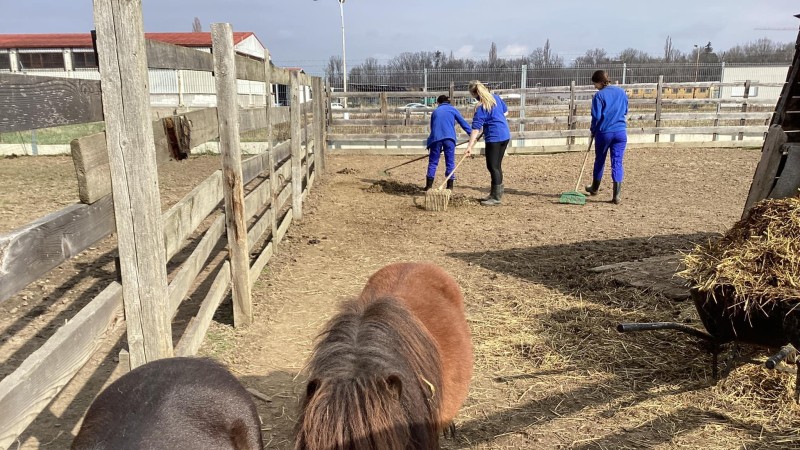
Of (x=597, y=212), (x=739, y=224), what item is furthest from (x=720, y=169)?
(x=739, y=224)

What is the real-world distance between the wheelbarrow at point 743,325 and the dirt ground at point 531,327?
41 centimetres

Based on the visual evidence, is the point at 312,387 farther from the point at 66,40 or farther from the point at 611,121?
the point at 66,40

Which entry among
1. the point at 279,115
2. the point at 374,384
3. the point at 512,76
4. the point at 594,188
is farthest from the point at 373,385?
the point at 512,76

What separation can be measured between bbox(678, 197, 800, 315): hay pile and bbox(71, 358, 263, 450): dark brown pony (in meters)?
2.71

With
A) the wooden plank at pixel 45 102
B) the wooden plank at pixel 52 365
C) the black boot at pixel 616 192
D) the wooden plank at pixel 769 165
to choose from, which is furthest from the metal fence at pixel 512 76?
the wooden plank at pixel 52 365

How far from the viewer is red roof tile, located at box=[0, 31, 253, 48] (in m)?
32.3

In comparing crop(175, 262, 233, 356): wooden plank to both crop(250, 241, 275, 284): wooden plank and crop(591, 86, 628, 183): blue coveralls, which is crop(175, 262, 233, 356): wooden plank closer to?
crop(250, 241, 275, 284): wooden plank

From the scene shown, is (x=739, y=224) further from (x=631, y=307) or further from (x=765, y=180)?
(x=631, y=307)

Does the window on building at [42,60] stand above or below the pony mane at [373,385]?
above

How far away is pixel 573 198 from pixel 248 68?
19.8 ft

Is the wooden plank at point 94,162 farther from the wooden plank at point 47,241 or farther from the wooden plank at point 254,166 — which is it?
the wooden plank at point 254,166

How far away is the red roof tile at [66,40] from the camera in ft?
106

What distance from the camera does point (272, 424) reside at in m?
3.17

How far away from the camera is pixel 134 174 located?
7.73 feet
